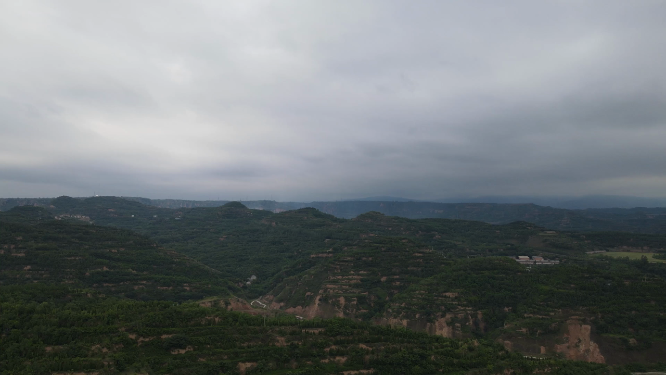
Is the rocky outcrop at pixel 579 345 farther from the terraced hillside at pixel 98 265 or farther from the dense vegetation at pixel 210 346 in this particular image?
the terraced hillside at pixel 98 265

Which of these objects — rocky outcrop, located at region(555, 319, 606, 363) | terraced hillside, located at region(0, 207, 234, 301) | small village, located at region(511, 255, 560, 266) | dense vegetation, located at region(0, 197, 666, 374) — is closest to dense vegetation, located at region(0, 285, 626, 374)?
dense vegetation, located at region(0, 197, 666, 374)

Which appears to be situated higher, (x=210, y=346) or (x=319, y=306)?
(x=210, y=346)

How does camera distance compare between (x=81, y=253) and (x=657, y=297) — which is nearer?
(x=657, y=297)

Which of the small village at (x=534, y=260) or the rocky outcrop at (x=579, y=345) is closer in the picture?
the rocky outcrop at (x=579, y=345)

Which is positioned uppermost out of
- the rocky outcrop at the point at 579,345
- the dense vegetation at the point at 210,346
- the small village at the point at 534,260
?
the dense vegetation at the point at 210,346

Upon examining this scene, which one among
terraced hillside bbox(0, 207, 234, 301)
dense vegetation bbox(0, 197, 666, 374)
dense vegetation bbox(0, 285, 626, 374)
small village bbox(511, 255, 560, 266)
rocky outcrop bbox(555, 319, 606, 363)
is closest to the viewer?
Answer: dense vegetation bbox(0, 285, 626, 374)

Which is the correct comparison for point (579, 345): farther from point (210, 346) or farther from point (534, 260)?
point (534, 260)

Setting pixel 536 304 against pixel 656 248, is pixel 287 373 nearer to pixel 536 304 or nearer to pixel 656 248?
pixel 536 304

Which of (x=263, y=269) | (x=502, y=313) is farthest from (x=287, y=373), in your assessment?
(x=263, y=269)

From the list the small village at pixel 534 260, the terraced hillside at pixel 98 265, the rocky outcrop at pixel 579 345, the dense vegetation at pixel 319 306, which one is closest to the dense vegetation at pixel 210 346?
the dense vegetation at pixel 319 306

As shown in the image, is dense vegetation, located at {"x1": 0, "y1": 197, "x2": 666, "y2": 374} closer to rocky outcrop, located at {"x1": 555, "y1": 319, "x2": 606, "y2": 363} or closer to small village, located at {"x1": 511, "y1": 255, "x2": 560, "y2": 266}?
rocky outcrop, located at {"x1": 555, "y1": 319, "x2": 606, "y2": 363}

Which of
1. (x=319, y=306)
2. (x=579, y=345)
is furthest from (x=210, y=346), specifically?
(x=579, y=345)
